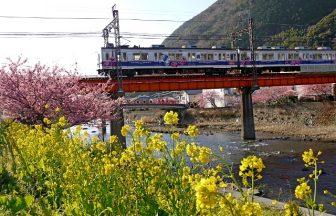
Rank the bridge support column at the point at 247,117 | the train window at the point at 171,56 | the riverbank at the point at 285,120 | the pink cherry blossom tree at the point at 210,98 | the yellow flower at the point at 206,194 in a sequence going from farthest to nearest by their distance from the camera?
1. the pink cherry blossom tree at the point at 210,98
2. the riverbank at the point at 285,120
3. the bridge support column at the point at 247,117
4. the train window at the point at 171,56
5. the yellow flower at the point at 206,194

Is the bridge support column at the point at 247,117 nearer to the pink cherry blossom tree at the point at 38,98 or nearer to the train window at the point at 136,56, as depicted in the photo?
the train window at the point at 136,56

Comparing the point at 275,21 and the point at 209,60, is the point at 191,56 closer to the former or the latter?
the point at 209,60

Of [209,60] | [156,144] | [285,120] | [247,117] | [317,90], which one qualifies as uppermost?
[209,60]

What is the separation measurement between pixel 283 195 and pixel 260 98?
5707 cm

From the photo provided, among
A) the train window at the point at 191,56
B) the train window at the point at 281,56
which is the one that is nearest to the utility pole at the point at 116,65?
the train window at the point at 191,56

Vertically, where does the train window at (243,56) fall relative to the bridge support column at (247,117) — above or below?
above

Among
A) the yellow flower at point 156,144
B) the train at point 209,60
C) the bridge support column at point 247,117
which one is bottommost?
the bridge support column at point 247,117

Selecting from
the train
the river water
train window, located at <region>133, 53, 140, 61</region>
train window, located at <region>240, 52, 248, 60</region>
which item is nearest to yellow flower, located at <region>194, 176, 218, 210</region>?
the river water

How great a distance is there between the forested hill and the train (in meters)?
38.0

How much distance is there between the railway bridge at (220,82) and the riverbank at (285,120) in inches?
199

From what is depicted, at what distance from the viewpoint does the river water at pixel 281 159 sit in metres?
16.9

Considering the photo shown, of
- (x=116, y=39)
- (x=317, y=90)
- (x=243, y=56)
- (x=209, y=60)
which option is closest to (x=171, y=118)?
(x=116, y=39)

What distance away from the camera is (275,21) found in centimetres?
13725

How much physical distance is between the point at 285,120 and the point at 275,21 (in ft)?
309
